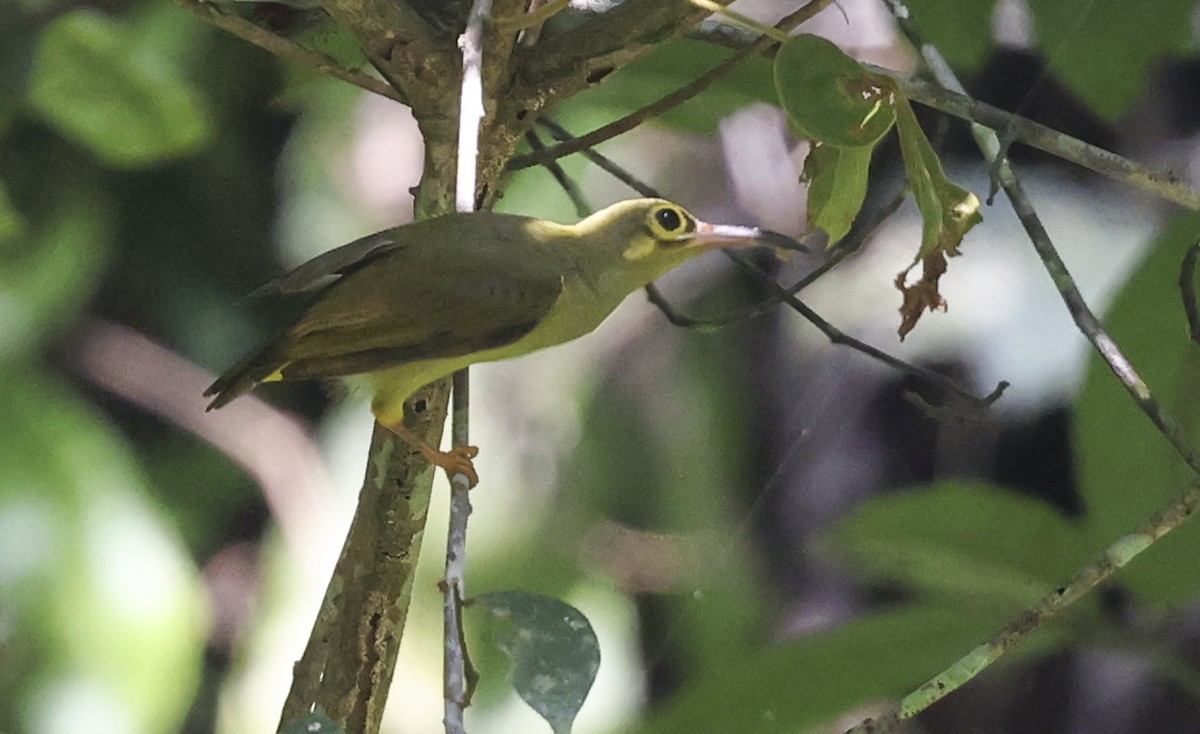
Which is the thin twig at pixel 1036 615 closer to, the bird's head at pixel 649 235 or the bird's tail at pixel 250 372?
the bird's head at pixel 649 235

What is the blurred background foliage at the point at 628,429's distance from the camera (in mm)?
1437

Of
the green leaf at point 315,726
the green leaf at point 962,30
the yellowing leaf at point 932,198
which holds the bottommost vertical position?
the green leaf at point 315,726

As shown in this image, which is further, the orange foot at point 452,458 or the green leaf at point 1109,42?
the green leaf at point 1109,42

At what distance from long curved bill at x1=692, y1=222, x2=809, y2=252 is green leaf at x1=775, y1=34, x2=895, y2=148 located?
0.22m

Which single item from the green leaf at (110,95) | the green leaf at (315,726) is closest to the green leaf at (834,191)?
the green leaf at (315,726)

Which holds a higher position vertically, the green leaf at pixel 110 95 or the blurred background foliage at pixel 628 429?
the green leaf at pixel 110 95

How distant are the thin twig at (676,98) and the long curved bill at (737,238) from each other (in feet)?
0.34

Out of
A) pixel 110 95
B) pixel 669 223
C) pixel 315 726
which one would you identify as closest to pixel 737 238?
pixel 669 223

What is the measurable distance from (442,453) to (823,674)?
816 mm

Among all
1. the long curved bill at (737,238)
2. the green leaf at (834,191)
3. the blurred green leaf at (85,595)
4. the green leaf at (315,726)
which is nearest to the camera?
the green leaf at (315,726)

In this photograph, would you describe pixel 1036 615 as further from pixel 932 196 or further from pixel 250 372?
pixel 250 372

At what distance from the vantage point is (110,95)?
Result: 5.13ft

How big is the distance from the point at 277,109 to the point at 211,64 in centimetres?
10

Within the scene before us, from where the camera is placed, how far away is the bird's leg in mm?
808
